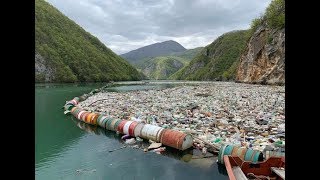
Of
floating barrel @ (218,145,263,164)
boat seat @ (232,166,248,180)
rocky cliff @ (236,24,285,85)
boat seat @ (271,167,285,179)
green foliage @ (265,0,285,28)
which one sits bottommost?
boat seat @ (232,166,248,180)

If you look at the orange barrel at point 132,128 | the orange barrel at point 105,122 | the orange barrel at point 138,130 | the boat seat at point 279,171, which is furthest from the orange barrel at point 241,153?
the orange barrel at point 105,122

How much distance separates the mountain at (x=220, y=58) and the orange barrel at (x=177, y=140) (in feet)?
307

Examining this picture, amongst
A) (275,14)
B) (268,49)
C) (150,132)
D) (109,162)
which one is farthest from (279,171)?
(275,14)

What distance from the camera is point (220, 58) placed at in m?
140

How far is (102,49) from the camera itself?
150m

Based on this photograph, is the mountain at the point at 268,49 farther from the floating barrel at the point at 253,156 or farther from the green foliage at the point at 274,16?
the floating barrel at the point at 253,156

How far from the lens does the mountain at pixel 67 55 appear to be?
308 ft

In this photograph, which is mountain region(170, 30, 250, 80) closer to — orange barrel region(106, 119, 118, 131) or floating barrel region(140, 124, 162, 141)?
orange barrel region(106, 119, 118, 131)

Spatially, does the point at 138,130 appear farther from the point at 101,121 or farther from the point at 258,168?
the point at 258,168

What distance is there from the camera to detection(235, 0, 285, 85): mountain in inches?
1918

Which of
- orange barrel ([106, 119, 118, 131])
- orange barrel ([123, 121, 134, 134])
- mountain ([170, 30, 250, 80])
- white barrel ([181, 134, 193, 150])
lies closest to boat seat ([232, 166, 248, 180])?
white barrel ([181, 134, 193, 150])
